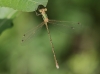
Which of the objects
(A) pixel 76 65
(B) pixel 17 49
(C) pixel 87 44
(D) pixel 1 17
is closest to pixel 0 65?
(B) pixel 17 49

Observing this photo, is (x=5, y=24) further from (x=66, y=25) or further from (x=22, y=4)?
(x=66, y=25)

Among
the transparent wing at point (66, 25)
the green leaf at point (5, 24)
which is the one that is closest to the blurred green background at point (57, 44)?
the transparent wing at point (66, 25)

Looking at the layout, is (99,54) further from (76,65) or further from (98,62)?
(76,65)

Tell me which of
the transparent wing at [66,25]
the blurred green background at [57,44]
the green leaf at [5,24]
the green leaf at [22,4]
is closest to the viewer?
the green leaf at [22,4]

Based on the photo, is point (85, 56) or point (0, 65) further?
point (85, 56)

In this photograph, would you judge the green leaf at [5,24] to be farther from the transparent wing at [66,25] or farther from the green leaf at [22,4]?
the transparent wing at [66,25]

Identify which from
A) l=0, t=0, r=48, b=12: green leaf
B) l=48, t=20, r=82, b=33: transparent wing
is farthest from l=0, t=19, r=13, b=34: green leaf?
l=48, t=20, r=82, b=33: transparent wing

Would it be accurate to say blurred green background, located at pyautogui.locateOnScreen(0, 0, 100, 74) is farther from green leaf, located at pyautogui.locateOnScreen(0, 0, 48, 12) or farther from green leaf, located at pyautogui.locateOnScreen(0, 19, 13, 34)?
green leaf, located at pyautogui.locateOnScreen(0, 0, 48, 12)

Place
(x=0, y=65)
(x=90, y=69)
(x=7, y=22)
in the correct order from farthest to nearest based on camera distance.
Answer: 1. (x=90, y=69)
2. (x=0, y=65)
3. (x=7, y=22)

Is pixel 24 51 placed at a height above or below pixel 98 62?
above
